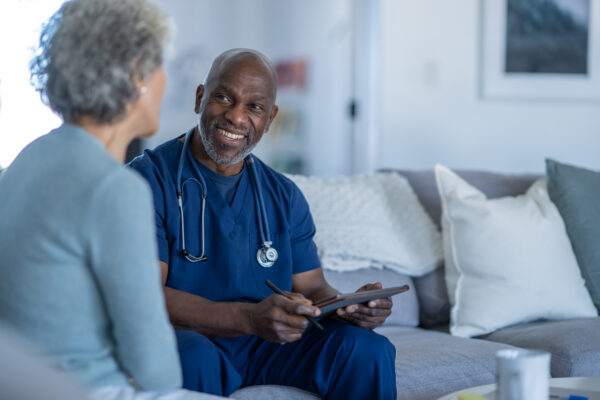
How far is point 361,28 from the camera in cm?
355

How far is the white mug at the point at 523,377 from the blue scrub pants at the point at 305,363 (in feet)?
1.82

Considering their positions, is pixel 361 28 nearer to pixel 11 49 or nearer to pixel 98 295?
pixel 11 49

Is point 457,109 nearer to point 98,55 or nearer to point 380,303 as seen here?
point 380,303

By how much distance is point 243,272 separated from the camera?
66.9 inches

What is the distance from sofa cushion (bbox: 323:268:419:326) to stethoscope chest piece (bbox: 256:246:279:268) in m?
0.47

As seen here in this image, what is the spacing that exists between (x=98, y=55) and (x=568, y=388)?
112 centimetres

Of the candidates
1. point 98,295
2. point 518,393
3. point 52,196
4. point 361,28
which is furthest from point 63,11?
point 361,28

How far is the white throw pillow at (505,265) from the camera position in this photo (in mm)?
2168

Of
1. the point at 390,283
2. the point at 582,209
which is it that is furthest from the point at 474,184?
the point at 390,283

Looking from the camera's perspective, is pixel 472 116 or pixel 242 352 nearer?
pixel 242 352

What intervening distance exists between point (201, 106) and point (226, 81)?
107mm

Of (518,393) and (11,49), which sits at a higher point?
(11,49)

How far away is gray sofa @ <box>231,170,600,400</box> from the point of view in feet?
5.66

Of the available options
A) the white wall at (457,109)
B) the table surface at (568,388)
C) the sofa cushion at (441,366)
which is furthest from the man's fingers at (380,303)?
the white wall at (457,109)
